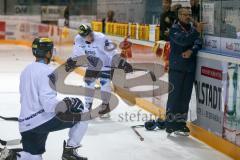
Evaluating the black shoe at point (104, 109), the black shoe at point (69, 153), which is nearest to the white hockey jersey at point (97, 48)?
the black shoe at point (104, 109)

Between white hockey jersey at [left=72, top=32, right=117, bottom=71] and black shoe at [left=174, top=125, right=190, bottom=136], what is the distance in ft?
4.12

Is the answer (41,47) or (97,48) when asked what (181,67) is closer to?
(97,48)

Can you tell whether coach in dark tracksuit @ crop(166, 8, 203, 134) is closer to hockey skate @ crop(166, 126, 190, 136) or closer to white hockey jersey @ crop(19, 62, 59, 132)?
hockey skate @ crop(166, 126, 190, 136)

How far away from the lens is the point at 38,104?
3525mm

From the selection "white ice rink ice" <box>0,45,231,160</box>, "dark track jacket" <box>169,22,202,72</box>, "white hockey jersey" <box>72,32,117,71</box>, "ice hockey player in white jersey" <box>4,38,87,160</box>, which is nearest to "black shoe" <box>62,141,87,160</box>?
"white ice rink ice" <box>0,45,231,160</box>

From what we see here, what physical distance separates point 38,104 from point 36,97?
6cm

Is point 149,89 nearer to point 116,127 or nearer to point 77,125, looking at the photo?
point 116,127

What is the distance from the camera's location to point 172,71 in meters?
5.64

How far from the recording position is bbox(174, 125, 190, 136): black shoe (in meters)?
5.62

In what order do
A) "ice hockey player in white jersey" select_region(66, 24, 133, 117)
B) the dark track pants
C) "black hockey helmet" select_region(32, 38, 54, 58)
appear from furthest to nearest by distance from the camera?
"ice hockey player in white jersey" select_region(66, 24, 133, 117)
the dark track pants
"black hockey helmet" select_region(32, 38, 54, 58)

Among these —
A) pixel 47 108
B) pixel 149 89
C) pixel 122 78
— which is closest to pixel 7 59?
pixel 122 78

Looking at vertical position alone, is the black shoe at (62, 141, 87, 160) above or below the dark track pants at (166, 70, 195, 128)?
below

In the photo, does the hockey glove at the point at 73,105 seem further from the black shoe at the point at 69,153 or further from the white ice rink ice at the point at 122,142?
the white ice rink ice at the point at 122,142

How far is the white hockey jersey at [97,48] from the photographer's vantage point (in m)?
6.14
